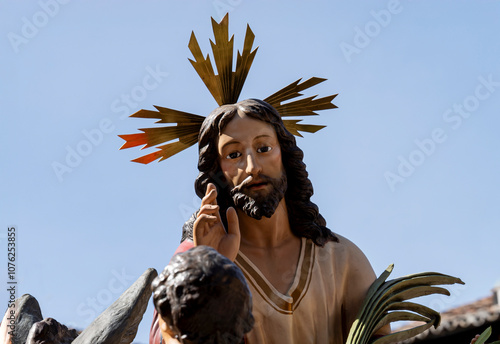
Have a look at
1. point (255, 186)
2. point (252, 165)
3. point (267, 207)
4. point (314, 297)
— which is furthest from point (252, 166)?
point (314, 297)

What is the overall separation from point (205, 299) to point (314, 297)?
2476 mm

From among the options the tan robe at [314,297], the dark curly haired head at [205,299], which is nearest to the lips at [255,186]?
the tan robe at [314,297]

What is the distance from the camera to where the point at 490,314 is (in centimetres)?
1016

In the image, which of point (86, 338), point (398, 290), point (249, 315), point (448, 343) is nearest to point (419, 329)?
point (398, 290)

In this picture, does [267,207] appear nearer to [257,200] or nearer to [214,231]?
[257,200]

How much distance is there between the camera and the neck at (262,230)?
595 cm

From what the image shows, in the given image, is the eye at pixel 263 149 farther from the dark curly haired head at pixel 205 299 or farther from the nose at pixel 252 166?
the dark curly haired head at pixel 205 299

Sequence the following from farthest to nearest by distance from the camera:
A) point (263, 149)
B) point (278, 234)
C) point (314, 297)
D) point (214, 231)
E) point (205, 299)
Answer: point (278, 234)
point (263, 149)
point (314, 297)
point (214, 231)
point (205, 299)

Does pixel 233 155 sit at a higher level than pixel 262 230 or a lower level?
higher

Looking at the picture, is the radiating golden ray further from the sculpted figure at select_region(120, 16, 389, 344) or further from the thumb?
the thumb

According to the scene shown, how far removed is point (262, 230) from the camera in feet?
19.6

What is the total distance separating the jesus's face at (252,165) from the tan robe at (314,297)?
1.15ft

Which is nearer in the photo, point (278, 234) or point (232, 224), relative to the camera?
point (232, 224)

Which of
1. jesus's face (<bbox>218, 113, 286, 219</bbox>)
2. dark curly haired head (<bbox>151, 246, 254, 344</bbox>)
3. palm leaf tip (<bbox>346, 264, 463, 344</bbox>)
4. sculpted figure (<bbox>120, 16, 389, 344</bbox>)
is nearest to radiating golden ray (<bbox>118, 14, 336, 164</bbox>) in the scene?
sculpted figure (<bbox>120, 16, 389, 344</bbox>)
